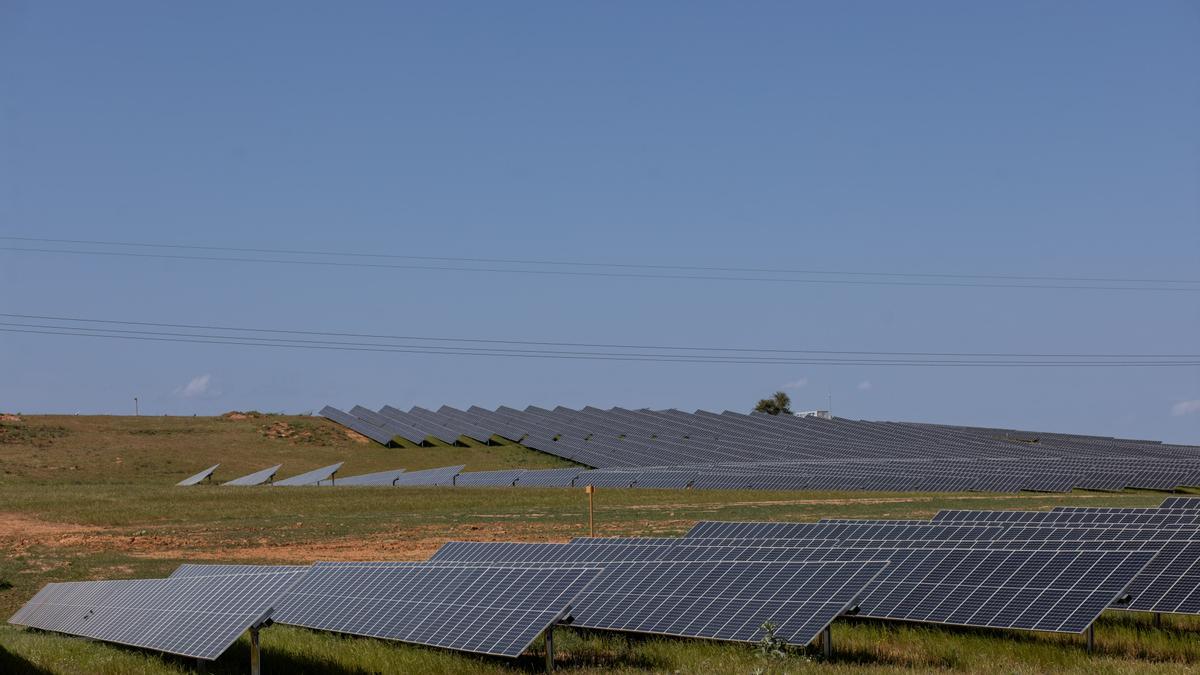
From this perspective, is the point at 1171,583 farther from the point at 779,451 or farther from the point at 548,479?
the point at 779,451

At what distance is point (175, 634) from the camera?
1617 centimetres

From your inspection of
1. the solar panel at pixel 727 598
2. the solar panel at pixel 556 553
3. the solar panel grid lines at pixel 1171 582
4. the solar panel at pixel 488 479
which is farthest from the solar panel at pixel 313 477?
the solar panel grid lines at pixel 1171 582

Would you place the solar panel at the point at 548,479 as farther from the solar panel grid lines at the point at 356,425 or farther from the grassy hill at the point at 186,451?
the solar panel grid lines at the point at 356,425

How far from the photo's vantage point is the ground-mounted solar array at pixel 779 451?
58.5 metres

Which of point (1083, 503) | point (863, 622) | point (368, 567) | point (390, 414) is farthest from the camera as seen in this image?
point (390, 414)

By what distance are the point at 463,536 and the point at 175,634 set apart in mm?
20099

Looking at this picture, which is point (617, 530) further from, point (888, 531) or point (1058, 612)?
point (1058, 612)

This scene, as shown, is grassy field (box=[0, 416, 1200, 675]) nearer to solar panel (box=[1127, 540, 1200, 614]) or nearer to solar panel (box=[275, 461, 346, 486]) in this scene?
solar panel (box=[1127, 540, 1200, 614])

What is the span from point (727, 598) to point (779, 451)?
61.1 meters

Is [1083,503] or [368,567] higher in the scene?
[368,567]

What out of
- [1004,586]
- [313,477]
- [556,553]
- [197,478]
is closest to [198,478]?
[197,478]

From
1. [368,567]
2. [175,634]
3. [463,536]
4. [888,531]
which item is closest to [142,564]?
[463,536]

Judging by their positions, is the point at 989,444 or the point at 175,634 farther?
the point at 989,444

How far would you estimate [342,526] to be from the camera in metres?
39.1
